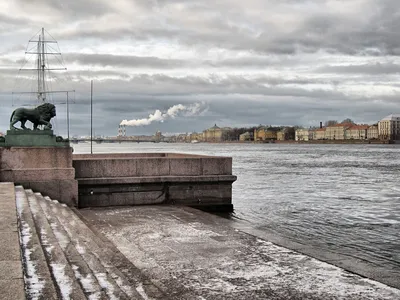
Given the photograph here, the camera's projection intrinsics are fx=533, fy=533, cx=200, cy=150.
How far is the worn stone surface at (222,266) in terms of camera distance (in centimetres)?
646

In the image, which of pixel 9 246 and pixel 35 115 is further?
pixel 35 115

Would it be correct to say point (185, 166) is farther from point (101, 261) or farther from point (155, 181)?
point (101, 261)

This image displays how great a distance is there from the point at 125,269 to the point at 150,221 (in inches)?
192

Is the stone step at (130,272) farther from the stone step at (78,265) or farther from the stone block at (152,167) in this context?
the stone block at (152,167)

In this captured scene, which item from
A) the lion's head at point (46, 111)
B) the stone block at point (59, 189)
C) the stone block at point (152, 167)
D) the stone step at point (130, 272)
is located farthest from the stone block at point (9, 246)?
the lion's head at point (46, 111)

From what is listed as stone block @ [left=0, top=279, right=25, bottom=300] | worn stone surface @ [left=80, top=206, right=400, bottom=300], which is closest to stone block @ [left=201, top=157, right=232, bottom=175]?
worn stone surface @ [left=80, top=206, right=400, bottom=300]

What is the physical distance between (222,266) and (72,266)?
2.17 meters

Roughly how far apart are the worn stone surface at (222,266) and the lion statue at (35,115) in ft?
16.7

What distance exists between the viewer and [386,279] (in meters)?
7.62

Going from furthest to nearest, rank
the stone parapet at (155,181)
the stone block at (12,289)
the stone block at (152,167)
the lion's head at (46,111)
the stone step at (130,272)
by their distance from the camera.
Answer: the lion's head at (46,111), the stone block at (152,167), the stone parapet at (155,181), the stone step at (130,272), the stone block at (12,289)

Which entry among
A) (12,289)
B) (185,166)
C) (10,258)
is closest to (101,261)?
(10,258)

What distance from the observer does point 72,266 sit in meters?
6.66

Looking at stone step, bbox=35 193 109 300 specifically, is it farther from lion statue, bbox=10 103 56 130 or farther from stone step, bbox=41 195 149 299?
lion statue, bbox=10 103 56 130

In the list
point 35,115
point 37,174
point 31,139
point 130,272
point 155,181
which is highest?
point 35,115
